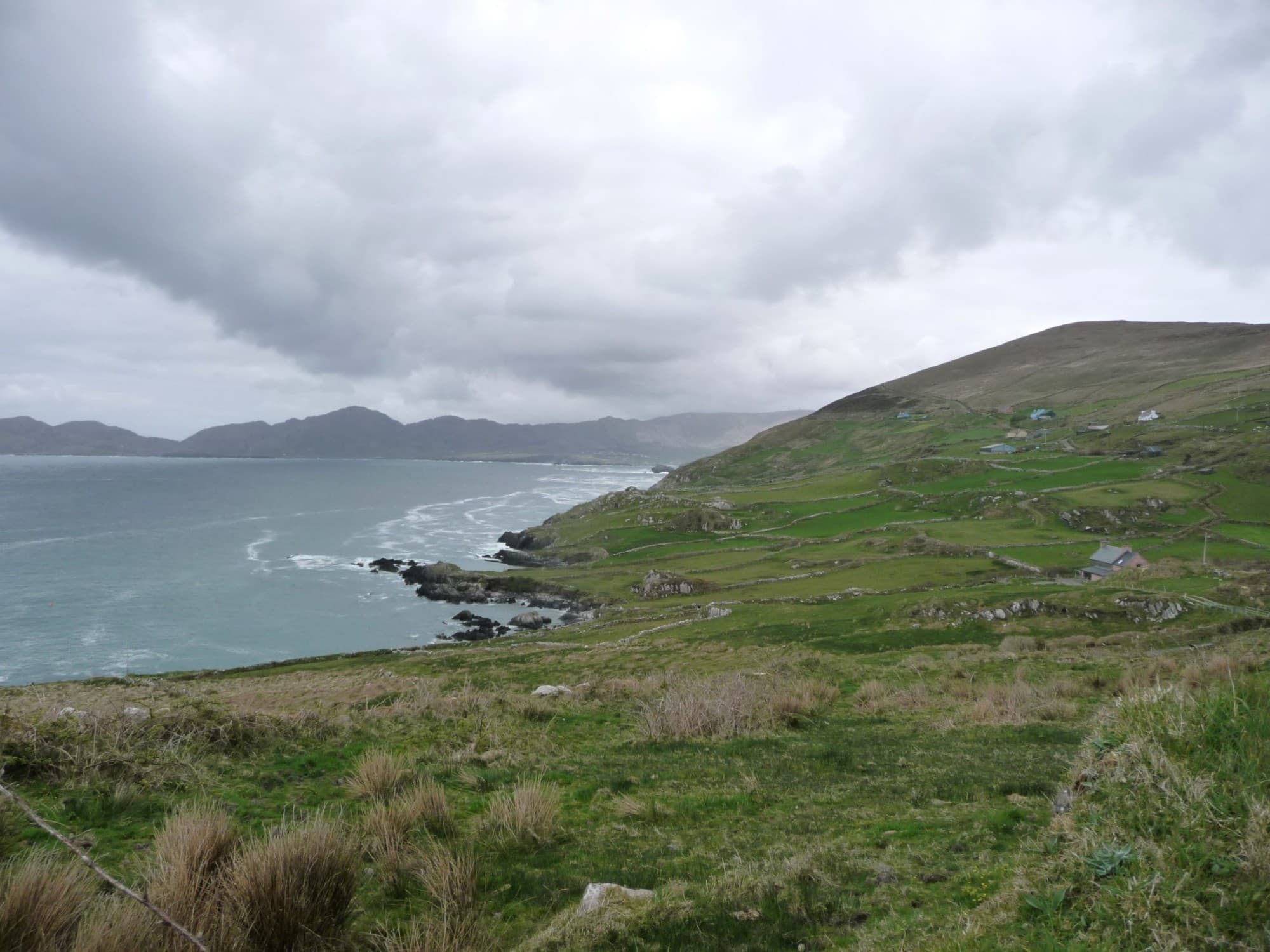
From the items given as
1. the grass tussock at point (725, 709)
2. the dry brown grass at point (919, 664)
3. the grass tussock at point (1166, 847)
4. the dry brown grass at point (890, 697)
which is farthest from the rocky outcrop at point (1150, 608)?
the grass tussock at point (1166, 847)

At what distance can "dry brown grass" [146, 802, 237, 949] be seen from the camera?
13.2ft

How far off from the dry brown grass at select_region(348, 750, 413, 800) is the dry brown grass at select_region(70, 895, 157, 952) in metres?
3.64

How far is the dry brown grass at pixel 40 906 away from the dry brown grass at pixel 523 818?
137 inches

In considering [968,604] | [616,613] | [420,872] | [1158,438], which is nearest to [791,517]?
[616,613]

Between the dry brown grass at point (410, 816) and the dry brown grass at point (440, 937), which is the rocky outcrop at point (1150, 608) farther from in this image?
the dry brown grass at point (440, 937)

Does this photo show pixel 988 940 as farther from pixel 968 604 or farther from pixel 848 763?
pixel 968 604

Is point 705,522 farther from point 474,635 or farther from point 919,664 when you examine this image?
point 919,664

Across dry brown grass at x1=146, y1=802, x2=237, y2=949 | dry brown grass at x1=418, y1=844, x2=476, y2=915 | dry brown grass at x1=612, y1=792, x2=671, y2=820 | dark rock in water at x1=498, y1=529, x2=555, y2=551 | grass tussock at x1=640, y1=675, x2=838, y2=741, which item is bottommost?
dark rock in water at x1=498, y1=529, x2=555, y2=551

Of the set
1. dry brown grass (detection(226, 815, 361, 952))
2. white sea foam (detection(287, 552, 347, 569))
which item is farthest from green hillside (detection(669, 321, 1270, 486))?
dry brown grass (detection(226, 815, 361, 952))

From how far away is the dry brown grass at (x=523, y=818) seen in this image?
21.9 feet

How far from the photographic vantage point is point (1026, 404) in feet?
586

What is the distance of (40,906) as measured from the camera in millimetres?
3801

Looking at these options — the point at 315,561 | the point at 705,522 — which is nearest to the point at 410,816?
the point at 705,522

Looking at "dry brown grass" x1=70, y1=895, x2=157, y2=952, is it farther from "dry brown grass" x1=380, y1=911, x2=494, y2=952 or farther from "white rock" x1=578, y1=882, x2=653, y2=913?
"white rock" x1=578, y1=882, x2=653, y2=913
